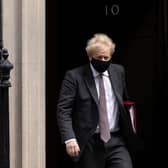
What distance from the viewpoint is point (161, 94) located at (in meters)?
9.46

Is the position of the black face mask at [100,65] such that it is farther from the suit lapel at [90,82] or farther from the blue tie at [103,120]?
the blue tie at [103,120]

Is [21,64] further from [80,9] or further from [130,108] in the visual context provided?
[80,9]

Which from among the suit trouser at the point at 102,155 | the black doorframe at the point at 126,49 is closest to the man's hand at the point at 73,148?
the suit trouser at the point at 102,155

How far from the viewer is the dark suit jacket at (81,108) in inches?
247

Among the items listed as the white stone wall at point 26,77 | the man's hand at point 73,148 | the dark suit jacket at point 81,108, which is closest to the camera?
the man's hand at point 73,148

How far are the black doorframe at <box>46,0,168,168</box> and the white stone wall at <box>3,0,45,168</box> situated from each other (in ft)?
5.74

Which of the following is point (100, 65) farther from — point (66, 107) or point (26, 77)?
point (26, 77)

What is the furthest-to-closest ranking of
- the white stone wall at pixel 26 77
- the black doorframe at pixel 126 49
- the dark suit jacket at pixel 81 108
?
the black doorframe at pixel 126 49
the white stone wall at pixel 26 77
the dark suit jacket at pixel 81 108

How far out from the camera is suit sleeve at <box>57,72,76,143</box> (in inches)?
246

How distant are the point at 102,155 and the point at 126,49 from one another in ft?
11.4

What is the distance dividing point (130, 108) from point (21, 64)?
4.77 ft

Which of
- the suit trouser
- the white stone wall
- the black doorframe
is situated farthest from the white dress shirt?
the black doorframe

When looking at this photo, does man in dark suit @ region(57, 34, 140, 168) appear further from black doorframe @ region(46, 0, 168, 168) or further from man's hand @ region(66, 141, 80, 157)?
black doorframe @ region(46, 0, 168, 168)

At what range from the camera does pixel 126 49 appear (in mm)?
9539
